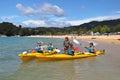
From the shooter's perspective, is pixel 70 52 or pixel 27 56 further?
pixel 70 52

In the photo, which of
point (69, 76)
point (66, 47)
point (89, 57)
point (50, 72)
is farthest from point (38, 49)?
point (69, 76)

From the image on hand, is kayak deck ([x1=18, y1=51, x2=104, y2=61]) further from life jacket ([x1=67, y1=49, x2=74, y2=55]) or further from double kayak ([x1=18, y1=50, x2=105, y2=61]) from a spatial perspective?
life jacket ([x1=67, y1=49, x2=74, y2=55])

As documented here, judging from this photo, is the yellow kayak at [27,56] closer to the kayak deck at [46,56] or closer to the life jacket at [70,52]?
the kayak deck at [46,56]

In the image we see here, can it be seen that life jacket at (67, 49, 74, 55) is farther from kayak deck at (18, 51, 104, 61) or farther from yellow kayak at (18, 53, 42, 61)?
yellow kayak at (18, 53, 42, 61)

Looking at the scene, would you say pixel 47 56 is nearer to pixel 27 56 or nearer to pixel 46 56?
pixel 46 56

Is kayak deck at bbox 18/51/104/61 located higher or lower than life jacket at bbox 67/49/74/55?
lower

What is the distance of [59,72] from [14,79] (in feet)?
9.51

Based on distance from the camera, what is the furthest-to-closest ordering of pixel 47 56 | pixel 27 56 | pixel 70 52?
pixel 70 52, pixel 27 56, pixel 47 56

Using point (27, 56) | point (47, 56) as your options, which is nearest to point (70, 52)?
point (47, 56)

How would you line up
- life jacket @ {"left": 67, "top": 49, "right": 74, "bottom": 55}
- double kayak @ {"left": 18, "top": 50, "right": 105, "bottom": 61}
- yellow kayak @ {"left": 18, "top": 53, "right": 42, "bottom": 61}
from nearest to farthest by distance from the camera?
double kayak @ {"left": 18, "top": 50, "right": 105, "bottom": 61} < yellow kayak @ {"left": 18, "top": 53, "right": 42, "bottom": 61} < life jacket @ {"left": 67, "top": 49, "right": 74, "bottom": 55}

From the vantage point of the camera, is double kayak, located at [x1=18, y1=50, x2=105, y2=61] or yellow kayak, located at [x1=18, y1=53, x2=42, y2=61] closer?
double kayak, located at [x1=18, y1=50, x2=105, y2=61]

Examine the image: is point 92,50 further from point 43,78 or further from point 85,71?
point 43,78

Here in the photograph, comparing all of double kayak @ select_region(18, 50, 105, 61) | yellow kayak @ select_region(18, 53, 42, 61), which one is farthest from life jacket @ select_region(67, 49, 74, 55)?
yellow kayak @ select_region(18, 53, 42, 61)

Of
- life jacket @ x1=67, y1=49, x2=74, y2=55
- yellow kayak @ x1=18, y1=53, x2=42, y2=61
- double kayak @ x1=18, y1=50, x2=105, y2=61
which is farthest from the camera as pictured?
life jacket @ x1=67, y1=49, x2=74, y2=55
